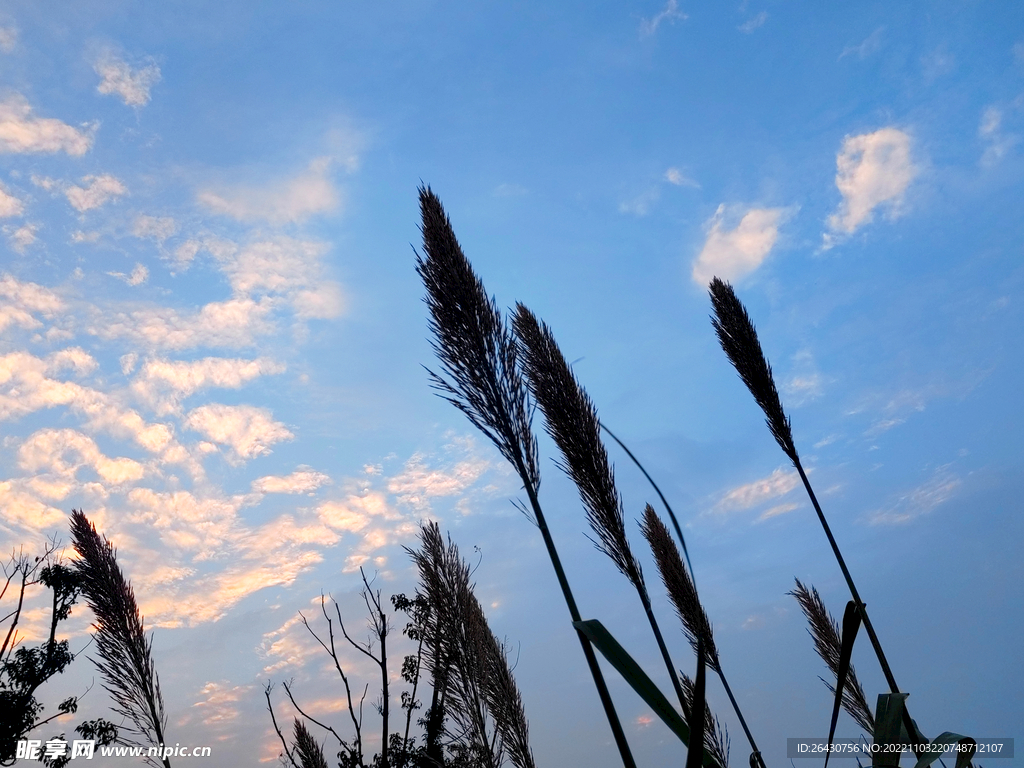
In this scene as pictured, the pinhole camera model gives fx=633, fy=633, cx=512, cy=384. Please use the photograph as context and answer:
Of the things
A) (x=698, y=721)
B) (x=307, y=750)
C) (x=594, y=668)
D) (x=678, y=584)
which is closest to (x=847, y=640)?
(x=698, y=721)

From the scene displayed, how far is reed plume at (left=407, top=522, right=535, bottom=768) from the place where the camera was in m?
3.71

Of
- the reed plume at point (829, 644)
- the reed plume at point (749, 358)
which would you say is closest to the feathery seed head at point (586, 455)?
the reed plume at point (749, 358)

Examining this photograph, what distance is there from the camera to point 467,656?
4.39 metres

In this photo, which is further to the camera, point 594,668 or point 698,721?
point 594,668

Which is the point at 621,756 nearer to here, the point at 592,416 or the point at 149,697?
the point at 592,416

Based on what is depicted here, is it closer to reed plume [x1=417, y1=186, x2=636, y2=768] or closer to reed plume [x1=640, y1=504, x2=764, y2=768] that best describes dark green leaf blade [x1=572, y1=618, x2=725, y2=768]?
reed plume [x1=417, y1=186, x2=636, y2=768]

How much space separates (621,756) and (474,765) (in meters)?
3.66

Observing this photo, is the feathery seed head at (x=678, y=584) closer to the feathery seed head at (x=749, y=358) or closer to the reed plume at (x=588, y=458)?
the feathery seed head at (x=749, y=358)

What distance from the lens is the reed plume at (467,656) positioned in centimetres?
371

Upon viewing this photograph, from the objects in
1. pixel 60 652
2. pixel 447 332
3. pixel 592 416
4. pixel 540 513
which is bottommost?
pixel 540 513

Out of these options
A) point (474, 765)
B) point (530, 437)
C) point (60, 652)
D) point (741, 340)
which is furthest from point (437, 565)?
point (60, 652)

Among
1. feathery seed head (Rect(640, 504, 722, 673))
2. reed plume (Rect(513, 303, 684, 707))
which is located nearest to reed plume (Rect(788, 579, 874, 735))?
feathery seed head (Rect(640, 504, 722, 673))

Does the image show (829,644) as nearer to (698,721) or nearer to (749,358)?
(749,358)

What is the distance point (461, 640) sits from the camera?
14.6 feet
